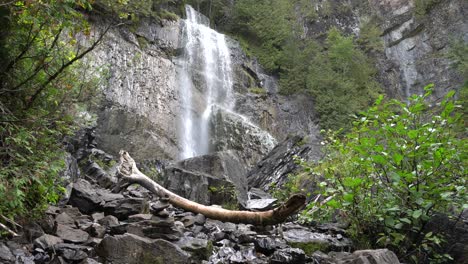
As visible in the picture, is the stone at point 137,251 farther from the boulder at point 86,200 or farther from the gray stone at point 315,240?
the boulder at point 86,200

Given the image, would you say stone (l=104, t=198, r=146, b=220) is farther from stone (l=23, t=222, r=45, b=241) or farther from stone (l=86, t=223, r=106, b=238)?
stone (l=23, t=222, r=45, b=241)

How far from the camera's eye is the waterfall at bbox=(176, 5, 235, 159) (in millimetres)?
20156

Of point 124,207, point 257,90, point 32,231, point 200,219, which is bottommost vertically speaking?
point 32,231

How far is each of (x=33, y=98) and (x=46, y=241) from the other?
1.70 metres

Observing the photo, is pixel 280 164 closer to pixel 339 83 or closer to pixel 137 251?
pixel 137 251

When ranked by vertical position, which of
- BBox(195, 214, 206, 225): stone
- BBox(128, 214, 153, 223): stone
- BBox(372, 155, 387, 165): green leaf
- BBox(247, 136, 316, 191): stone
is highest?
BBox(247, 136, 316, 191): stone

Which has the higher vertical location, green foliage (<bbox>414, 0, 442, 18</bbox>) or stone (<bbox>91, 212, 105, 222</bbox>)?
green foliage (<bbox>414, 0, 442, 18</bbox>)

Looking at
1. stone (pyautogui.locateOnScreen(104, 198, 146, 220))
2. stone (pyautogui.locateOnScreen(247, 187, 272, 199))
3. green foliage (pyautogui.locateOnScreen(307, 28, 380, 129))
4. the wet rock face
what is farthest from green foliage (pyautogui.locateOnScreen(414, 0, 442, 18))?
stone (pyautogui.locateOnScreen(104, 198, 146, 220))

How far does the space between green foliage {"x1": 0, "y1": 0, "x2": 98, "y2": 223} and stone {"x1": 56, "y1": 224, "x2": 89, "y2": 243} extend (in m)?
0.39

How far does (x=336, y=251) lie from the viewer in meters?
5.76

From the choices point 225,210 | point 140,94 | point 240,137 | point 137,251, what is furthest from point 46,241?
point 240,137

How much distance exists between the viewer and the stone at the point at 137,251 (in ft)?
14.3

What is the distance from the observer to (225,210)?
237 inches

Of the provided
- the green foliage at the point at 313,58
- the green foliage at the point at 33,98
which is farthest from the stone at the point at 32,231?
the green foliage at the point at 313,58
